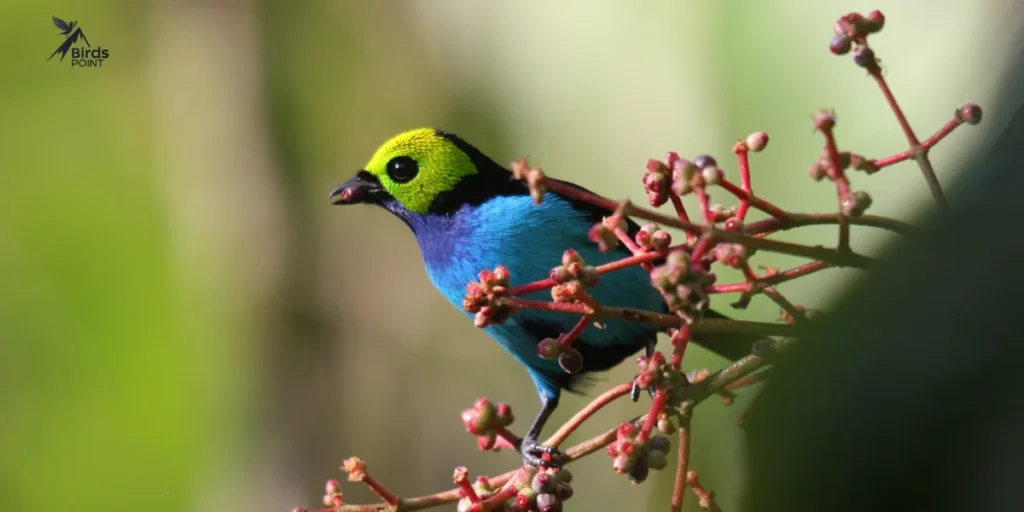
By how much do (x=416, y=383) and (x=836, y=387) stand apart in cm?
276

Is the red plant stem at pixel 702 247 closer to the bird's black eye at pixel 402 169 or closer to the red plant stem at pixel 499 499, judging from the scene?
the red plant stem at pixel 499 499

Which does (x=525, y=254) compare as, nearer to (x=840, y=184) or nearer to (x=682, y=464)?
(x=682, y=464)

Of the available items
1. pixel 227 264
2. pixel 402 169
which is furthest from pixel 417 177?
pixel 227 264

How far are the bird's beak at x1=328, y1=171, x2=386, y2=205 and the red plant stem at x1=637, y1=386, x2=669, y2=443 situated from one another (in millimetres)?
697

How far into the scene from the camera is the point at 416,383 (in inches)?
120

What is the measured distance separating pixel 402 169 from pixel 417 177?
1.0 inches

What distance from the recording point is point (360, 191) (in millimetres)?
1240

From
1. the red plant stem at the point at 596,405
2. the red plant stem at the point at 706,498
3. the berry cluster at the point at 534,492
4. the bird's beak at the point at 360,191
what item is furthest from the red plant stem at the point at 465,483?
the bird's beak at the point at 360,191

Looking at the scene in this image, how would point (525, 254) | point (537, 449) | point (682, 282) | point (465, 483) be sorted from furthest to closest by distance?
point (525, 254)
point (537, 449)
point (465, 483)
point (682, 282)

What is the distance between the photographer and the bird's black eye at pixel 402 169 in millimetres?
1244

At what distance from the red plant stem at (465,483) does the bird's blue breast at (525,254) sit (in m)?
0.41

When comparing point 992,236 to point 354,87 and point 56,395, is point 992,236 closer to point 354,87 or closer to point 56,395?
point 354,87

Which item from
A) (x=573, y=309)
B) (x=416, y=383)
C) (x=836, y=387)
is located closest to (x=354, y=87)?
(x=416, y=383)

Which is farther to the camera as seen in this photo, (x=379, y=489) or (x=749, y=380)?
(x=379, y=489)
